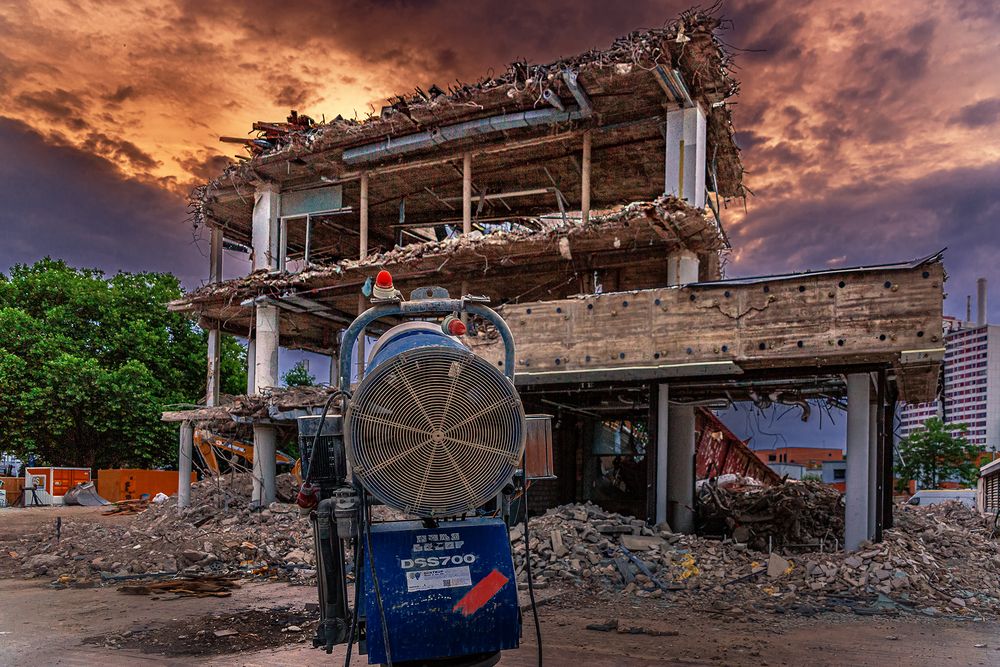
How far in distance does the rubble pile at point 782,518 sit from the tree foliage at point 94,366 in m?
25.9

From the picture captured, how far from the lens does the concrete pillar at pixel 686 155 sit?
16844 mm

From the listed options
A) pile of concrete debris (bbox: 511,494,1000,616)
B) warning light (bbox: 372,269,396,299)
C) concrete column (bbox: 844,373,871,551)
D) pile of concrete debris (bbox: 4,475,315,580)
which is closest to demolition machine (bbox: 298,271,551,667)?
warning light (bbox: 372,269,396,299)

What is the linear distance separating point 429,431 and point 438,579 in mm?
860

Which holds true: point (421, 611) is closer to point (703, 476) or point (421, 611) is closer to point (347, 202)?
point (347, 202)

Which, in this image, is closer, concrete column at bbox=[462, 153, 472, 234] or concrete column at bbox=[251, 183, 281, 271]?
concrete column at bbox=[462, 153, 472, 234]

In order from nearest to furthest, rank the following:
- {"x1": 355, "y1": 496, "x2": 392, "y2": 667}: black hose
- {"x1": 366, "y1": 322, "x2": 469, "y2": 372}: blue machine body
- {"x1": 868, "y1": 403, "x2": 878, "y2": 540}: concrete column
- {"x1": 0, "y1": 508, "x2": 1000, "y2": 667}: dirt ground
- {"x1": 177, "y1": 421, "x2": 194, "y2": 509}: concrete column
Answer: {"x1": 355, "y1": 496, "x2": 392, "y2": 667}: black hose, {"x1": 366, "y1": 322, "x2": 469, "y2": 372}: blue machine body, {"x1": 0, "y1": 508, "x2": 1000, "y2": 667}: dirt ground, {"x1": 868, "y1": 403, "x2": 878, "y2": 540}: concrete column, {"x1": 177, "y1": 421, "x2": 194, "y2": 509}: concrete column

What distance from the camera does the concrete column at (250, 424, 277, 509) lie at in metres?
20.9

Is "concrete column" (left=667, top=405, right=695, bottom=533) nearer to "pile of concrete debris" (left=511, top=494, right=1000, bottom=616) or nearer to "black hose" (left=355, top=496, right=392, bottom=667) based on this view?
"pile of concrete debris" (left=511, top=494, right=1000, bottom=616)

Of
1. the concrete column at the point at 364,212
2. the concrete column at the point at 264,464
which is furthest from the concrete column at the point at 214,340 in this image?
the concrete column at the point at 364,212

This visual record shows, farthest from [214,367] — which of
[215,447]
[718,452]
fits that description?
[718,452]

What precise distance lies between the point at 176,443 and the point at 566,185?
24.3 meters

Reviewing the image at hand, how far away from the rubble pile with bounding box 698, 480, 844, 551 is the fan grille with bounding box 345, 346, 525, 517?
37.7ft

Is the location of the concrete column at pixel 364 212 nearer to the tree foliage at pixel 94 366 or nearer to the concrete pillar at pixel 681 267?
the concrete pillar at pixel 681 267

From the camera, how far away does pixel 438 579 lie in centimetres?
439
